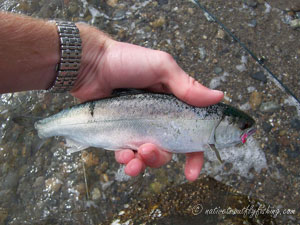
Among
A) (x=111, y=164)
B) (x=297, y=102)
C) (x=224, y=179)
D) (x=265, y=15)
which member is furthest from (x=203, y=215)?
(x=265, y=15)

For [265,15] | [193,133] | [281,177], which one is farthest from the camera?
[265,15]

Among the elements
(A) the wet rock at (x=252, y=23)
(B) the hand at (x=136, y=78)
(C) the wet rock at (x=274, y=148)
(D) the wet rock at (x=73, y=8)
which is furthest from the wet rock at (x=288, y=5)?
(D) the wet rock at (x=73, y=8)

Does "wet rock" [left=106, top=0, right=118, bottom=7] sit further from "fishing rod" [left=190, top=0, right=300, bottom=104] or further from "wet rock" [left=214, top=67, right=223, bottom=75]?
"wet rock" [left=214, top=67, right=223, bottom=75]

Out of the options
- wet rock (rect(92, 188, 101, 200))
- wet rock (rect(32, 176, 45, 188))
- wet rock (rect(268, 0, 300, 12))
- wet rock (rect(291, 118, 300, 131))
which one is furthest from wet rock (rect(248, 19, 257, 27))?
wet rock (rect(32, 176, 45, 188))

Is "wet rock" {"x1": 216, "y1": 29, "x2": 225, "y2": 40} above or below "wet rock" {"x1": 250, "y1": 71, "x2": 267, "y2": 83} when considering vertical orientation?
above

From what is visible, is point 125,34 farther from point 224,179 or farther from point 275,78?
point 224,179

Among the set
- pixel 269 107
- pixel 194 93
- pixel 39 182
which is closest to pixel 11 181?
pixel 39 182
